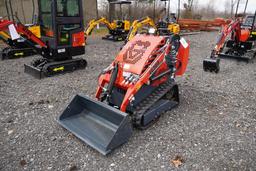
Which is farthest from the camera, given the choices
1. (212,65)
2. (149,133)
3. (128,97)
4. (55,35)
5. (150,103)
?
(212,65)

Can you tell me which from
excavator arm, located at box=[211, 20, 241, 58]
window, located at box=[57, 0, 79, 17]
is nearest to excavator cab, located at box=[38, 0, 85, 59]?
window, located at box=[57, 0, 79, 17]

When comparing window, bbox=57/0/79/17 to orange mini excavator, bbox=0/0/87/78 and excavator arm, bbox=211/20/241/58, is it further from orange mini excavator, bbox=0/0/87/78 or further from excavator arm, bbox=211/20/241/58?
excavator arm, bbox=211/20/241/58

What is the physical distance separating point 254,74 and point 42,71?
5971mm

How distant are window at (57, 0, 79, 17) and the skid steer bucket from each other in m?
3.25

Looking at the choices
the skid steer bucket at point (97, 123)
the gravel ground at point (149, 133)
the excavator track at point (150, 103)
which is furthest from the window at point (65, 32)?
the excavator track at point (150, 103)

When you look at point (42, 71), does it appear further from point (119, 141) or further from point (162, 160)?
point (162, 160)

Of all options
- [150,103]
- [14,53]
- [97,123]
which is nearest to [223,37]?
[150,103]

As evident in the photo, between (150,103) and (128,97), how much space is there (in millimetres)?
528

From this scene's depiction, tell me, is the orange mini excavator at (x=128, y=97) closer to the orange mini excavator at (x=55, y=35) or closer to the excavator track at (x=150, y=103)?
the excavator track at (x=150, y=103)

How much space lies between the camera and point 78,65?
6832 mm

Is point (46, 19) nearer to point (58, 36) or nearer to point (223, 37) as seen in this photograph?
point (58, 36)

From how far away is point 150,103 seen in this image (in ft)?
12.0

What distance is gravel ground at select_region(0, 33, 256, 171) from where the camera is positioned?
9.51 feet

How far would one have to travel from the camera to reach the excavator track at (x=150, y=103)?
3406 mm
